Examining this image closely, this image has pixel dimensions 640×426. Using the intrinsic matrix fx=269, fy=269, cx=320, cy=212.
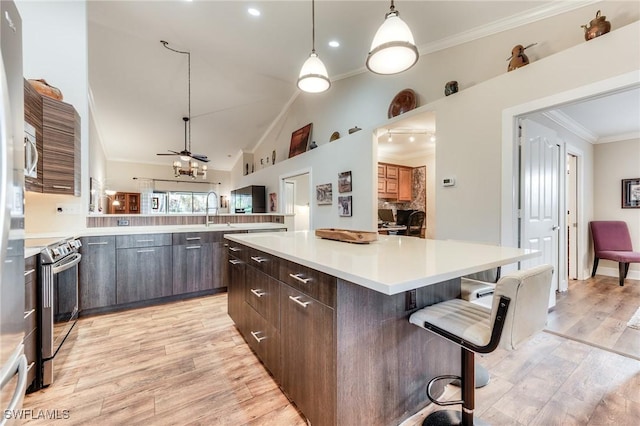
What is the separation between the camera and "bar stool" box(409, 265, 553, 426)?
3.14 ft

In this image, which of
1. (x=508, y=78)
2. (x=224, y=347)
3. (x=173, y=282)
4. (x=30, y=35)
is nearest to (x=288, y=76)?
(x=30, y=35)

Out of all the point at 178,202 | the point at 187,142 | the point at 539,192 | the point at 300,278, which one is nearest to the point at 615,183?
the point at 539,192

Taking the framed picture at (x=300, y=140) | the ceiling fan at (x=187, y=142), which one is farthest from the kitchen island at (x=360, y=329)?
the framed picture at (x=300, y=140)

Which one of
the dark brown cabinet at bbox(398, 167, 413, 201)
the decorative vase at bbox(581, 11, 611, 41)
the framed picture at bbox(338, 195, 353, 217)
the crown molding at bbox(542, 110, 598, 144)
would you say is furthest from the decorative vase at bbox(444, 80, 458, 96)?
the dark brown cabinet at bbox(398, 167, 413, 201)

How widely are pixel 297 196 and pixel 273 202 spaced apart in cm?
80

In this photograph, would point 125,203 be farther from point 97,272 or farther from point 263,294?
point 263,294

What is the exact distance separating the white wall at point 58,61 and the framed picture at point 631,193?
25.0 feet

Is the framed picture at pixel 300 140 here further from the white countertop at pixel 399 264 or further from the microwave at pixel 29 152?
the white countertop at pixel 399 264

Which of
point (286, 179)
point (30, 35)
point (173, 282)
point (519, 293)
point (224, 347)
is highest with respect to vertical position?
point (30, 35)

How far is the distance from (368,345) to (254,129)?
289 inches

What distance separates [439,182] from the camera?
10.5 feet

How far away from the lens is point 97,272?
277 centimetres

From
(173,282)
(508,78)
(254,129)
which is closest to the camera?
(508,78)

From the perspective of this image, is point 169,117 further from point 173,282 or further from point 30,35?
point 173,282
